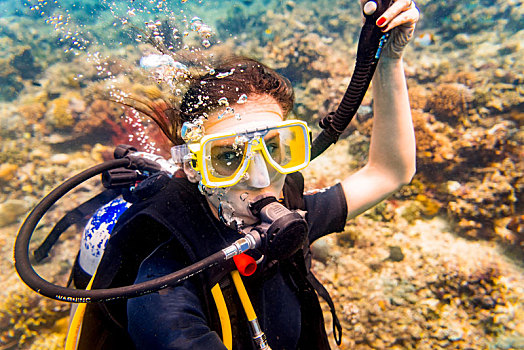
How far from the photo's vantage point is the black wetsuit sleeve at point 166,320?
1.16 metres

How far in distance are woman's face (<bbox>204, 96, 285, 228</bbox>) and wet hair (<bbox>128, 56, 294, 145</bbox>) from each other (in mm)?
78

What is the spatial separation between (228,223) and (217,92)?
83cm

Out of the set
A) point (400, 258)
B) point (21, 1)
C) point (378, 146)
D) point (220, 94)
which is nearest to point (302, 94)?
point (400, 258)

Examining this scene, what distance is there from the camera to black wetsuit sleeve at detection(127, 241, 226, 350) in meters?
1.16

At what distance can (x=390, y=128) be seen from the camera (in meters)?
2.06

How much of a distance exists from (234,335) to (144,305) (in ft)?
2.06

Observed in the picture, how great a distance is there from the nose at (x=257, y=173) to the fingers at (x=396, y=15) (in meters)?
1.02

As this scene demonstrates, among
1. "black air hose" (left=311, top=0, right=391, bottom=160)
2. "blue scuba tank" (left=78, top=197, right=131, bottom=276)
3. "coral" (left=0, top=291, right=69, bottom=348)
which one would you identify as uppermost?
"black air hose" (left=311, top=0, right=391, bottom=160)

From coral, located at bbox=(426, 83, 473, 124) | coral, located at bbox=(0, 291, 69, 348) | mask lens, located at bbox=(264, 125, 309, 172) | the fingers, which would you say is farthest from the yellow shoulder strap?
coral, located at bbox=(426, 83, 473, 124)

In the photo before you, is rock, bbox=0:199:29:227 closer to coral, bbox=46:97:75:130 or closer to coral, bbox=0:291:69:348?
coral, bbox=46:97:75:130

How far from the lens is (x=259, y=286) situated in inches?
67.7

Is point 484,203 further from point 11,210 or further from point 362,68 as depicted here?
point 11,210

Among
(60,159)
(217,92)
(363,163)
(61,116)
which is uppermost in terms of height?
(61,116)

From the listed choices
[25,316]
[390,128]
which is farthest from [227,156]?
[25,316]
